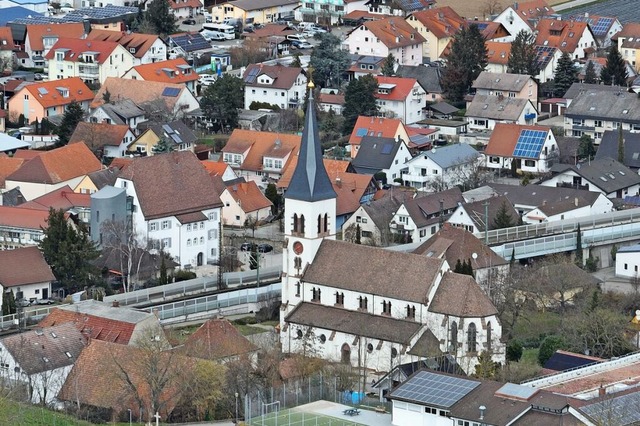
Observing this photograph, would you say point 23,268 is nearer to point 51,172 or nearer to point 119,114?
point 51,172

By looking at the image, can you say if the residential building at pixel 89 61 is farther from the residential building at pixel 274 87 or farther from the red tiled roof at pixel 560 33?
the red tiled roof at pixel 560 33

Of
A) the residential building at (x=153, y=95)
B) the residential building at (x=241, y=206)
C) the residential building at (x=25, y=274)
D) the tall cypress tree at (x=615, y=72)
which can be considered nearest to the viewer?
the residential building at (x=25, y=274)

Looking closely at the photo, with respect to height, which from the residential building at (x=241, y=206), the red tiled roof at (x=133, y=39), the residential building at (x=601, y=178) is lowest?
the residential building at (x=241, y=206)

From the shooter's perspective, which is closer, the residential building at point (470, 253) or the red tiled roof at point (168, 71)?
the residential building at point (470, 253)

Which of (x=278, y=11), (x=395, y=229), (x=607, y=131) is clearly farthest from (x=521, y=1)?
(x=395, y=229)

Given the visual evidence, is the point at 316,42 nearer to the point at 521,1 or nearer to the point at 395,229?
the point at 521,1

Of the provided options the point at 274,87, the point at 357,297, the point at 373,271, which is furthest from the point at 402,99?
the point at 357,297

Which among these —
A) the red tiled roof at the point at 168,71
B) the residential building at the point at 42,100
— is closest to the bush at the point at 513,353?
the residential building at the point at 42,100

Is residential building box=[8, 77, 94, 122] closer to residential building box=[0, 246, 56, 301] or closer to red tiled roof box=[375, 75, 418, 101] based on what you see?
red tiled roof box=[375, 75, 418, 101]
